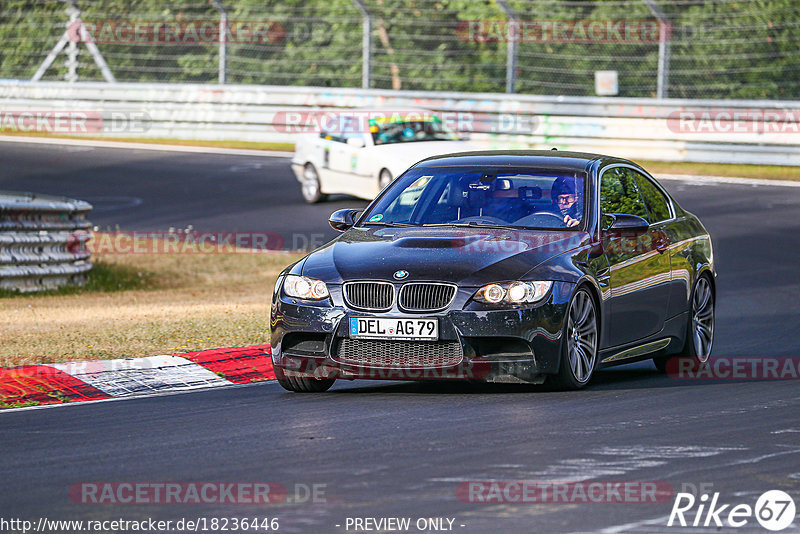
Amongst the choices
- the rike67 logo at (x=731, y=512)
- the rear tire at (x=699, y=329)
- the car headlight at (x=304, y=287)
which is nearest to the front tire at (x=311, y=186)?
the rear tire at (x=699, y=329)

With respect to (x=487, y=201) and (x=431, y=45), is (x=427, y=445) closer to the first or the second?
(x=487, y=201)

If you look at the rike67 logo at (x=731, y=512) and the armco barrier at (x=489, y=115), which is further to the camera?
the armco barrier at (x=489, y=115)

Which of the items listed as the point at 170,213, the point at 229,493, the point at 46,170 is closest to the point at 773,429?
the point at 229,493

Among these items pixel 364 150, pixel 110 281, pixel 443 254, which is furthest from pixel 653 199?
pixel 364 150

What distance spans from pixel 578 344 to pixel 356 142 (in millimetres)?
14075

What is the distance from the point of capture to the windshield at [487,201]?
983 cm

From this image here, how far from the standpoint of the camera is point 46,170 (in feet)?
90.2

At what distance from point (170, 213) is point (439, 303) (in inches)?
567

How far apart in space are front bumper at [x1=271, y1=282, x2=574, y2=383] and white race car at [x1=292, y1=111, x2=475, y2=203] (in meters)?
12.8

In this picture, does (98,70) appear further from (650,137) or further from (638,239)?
(638,239)

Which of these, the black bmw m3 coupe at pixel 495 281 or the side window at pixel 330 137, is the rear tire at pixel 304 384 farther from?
the side window at pixel 330 137

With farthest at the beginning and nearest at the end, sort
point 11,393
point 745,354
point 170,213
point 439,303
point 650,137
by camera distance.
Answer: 1. point 650,137
2. point 170,213
3. point 745,354
4. point 11,393
5. point 439,303

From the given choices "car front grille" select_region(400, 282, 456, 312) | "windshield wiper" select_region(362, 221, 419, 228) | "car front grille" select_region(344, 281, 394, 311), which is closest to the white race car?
"windshield wiper" select_region(362, 221, 419, 228)

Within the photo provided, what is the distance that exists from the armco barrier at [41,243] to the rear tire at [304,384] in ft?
24.6
